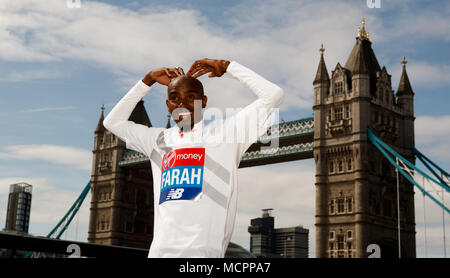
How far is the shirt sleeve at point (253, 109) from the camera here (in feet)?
9.73

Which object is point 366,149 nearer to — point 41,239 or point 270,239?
point 41,239

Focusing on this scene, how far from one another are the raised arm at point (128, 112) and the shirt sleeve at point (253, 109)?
0.44 metres

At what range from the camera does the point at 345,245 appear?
36.8 metres

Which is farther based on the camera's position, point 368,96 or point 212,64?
point 368,96

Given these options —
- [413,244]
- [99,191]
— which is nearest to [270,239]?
[99,191]

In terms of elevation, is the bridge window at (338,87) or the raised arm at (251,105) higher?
the bridge window at (338,87)

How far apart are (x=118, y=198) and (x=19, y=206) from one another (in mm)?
73401

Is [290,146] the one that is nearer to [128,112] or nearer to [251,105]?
[128,112]

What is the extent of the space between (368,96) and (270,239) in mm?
128752

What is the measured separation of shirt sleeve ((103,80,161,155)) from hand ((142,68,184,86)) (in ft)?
0.13

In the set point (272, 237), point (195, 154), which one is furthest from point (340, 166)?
point (272, 237)

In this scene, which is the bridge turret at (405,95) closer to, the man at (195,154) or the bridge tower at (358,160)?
the bridge tower at (358,160)

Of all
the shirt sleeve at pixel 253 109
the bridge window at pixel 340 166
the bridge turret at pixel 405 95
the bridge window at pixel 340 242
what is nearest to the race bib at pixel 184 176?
the shirt sleeve at pixel 253 109
